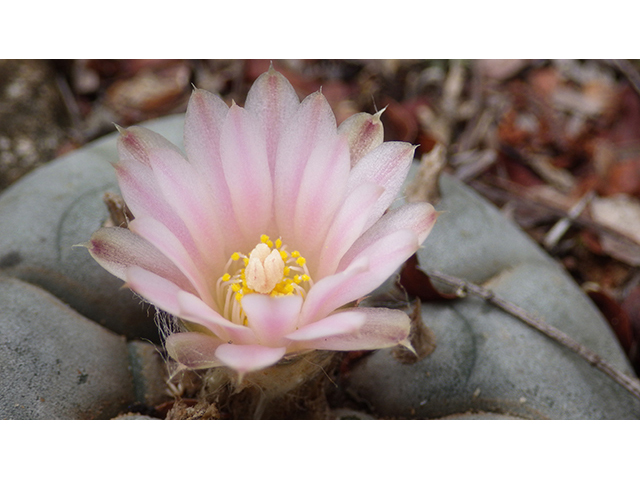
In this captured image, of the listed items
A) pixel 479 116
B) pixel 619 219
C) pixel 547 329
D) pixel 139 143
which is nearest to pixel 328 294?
pixel 139 143

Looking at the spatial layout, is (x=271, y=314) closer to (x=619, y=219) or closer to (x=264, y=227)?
(x=264, y=227)

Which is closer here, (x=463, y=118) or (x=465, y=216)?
(x=465, y=216)

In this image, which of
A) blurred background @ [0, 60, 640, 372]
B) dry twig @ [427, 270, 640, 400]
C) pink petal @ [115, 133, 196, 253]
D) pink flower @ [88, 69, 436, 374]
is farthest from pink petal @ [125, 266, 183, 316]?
blurred background @ [0, 60, 640, 372]

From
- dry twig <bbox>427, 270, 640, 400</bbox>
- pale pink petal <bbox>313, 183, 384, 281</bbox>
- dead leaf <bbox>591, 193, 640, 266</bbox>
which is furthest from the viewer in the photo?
dead leaf <bbox>591, 193, 640, 266</bbox>

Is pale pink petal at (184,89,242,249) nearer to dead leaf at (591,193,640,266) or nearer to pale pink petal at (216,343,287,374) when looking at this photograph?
pale pink petal at (216,343,287,374)

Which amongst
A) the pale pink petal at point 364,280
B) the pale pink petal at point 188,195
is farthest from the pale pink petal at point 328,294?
the pale pink petal at point 188,195

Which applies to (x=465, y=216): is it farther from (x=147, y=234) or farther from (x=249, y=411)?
(x=147, y=234)

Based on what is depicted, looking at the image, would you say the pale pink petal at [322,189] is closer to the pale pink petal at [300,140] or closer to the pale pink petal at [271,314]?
the pale pink petal at [300,140]
